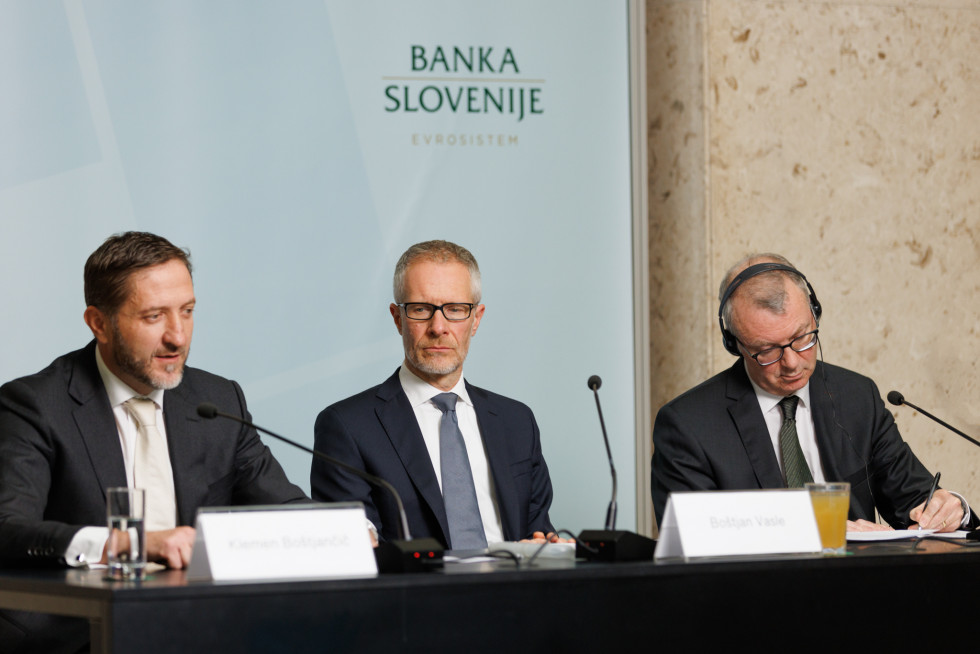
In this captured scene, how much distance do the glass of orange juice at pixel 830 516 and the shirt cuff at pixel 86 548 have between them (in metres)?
1.34

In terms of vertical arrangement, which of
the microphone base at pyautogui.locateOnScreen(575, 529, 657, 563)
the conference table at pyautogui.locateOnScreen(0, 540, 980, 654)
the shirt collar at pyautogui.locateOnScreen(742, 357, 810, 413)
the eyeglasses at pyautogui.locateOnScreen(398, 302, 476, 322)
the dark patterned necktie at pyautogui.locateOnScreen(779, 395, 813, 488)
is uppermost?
the eyeglasses at pyautogui.locateOnScreen(398, 302, 476, 322)

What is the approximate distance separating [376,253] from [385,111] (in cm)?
51

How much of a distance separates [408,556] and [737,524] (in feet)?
2.06

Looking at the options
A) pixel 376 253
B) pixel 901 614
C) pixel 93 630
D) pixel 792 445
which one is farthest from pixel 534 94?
pixel 93 630

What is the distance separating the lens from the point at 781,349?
10.4 feet

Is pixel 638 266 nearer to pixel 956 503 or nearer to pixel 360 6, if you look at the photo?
pixel 360 6

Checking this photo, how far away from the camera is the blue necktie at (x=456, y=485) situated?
308 centimetres

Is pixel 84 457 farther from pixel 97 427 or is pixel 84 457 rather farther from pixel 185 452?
pixel 185 452

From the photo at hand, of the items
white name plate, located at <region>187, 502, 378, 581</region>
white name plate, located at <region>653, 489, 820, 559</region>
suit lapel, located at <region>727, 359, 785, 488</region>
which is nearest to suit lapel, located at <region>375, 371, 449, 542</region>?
suit lapel, located at <region>727, 359, 785, 488</region>

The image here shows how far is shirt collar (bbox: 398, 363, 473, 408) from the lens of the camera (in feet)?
10.6

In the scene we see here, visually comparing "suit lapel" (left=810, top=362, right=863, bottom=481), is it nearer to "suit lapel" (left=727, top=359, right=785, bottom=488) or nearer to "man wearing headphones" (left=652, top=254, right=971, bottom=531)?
"man wearing headphones" (left=652, top=254, right=971, bottom=531)

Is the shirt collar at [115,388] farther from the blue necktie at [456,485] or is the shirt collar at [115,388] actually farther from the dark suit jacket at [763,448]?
the dark suit jacket at [763,448]

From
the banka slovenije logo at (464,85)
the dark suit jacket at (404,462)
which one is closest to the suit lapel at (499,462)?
the dark suit jacket at (404,462)

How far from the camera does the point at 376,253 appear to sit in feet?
13.9
